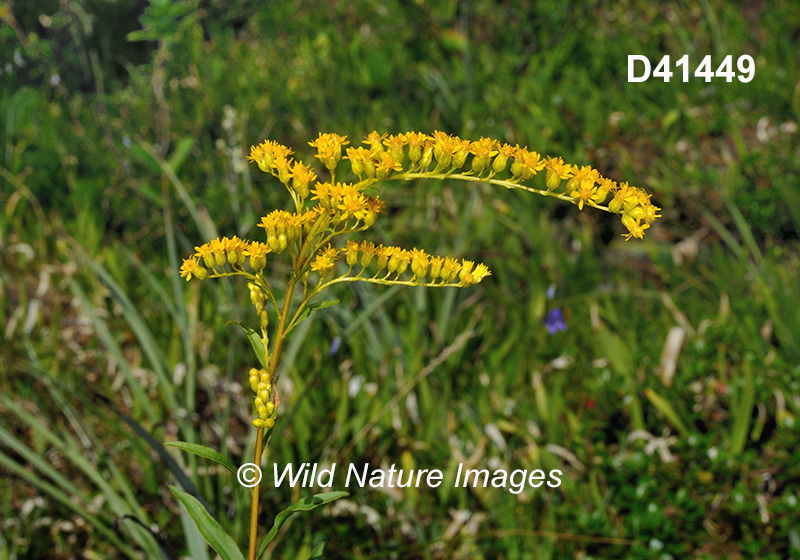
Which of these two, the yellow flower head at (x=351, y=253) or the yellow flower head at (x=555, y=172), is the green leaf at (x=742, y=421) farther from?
the yellow flower head at (x=351, y=253)

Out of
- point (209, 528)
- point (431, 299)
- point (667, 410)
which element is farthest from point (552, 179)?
point (431, 299)

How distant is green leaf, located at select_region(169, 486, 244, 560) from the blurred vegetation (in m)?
0.45

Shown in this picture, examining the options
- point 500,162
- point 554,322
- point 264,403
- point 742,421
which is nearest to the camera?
point 264,403

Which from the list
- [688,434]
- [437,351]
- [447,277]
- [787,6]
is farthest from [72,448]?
[787,6]

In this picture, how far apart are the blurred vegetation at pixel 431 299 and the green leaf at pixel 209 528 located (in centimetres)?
45

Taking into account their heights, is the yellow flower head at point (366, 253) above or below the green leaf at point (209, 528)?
above

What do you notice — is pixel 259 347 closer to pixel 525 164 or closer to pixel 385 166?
pixel 385 166

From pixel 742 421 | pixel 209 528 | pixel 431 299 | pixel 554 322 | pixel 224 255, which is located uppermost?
pixel 431 299

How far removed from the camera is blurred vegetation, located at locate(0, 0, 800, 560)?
5.77ft

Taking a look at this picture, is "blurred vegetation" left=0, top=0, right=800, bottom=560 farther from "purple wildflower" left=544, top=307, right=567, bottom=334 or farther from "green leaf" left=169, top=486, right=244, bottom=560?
"green leaf" left=169, top=486, right=244, bottom=560

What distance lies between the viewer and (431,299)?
2.52 m

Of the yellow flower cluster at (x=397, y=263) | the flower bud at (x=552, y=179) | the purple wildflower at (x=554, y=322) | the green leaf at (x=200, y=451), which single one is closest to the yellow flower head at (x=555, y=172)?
the flower bud at (x=552, y=179)

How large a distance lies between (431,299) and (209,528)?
5.71 ft

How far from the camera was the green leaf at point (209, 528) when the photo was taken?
0.82 meters
